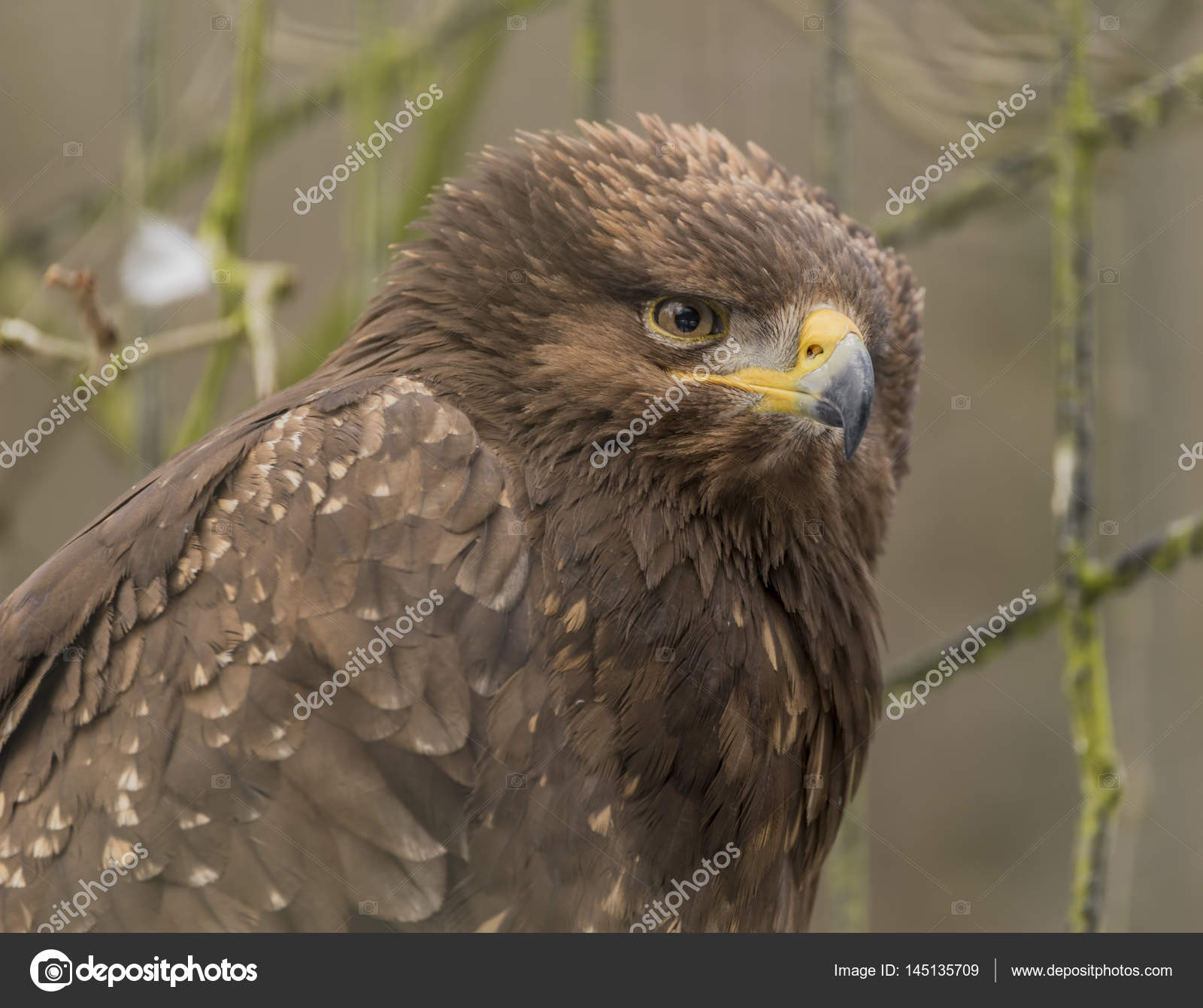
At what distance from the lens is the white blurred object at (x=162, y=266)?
4266mm

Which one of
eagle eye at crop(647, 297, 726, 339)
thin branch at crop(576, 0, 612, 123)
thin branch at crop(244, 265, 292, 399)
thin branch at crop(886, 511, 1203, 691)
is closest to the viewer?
eagle eye at crop(647, 297, 726, 339)

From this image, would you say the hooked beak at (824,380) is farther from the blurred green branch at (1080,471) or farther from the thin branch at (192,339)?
the thin branch at (192,339)

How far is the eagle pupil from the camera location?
10.7 ft

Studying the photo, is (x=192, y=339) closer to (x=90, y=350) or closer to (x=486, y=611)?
(x=90, y=350)

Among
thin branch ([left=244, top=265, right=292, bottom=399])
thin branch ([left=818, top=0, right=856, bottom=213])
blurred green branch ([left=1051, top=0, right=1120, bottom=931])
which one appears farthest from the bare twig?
→ blurred green branch ([left=1051, top=0, right=1120, bottom=931])

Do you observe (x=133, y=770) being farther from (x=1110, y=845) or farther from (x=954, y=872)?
(x=954, y=872)

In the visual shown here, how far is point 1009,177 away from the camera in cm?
446

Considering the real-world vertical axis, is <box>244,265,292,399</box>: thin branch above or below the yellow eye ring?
above

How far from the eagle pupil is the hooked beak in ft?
0.38

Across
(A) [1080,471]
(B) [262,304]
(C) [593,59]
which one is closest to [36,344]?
(B) [262,304]

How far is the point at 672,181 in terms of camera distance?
3359 millimetres

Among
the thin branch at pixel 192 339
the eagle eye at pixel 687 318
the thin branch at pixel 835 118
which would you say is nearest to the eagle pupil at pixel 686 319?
the eagle eye at pixel 687 318
